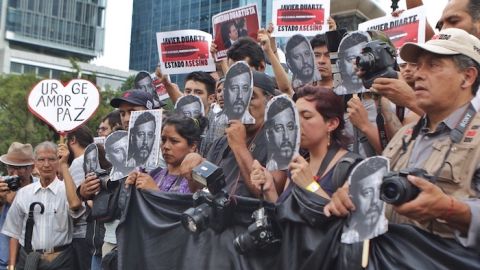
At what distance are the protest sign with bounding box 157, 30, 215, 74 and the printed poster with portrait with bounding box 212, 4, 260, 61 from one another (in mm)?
259

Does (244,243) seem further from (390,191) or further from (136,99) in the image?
(136,99)

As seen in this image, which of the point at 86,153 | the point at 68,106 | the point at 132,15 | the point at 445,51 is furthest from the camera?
the point at 132,15

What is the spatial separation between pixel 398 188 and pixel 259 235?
929 mm

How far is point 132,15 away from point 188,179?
5133cm

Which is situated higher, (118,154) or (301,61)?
(301,61)

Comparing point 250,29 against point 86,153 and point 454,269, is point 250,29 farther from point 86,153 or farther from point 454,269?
point 454,269

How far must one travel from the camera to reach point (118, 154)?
4.17m

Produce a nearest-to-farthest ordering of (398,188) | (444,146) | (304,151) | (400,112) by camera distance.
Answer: (398,188), (444,146), (400,112), (304,151)

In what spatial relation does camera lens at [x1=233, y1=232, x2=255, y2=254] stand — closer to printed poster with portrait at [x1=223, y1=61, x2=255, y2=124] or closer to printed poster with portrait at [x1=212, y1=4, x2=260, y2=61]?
printed poster with portrait at [x1=223, y1=61, x2=255, y2=124]

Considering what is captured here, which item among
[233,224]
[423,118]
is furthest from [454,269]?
[233,224]

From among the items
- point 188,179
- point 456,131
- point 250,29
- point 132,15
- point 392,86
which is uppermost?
point 132,15

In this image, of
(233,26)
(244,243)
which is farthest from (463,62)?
(233,26)

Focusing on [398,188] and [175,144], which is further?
[175,144]

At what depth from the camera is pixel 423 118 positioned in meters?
2.76
